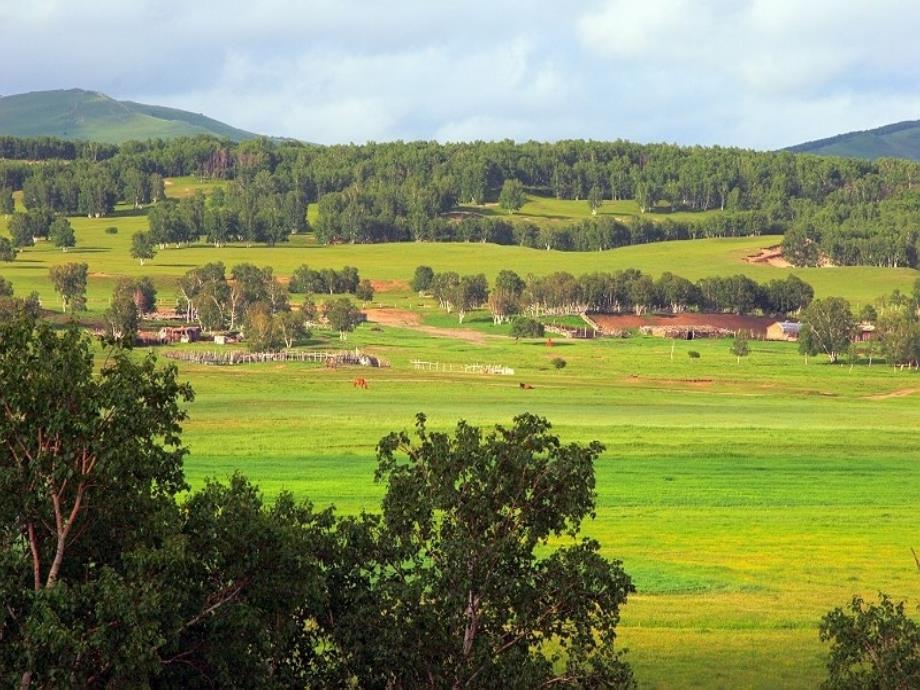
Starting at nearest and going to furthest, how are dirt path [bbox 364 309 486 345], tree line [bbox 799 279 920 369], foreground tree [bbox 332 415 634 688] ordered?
foreground tree [bbox 332 415 634 688] → tree line [bbox 799 279 920 369] → dirt path [bbox 364 309 486 345]

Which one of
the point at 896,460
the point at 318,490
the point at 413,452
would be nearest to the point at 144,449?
the point at 413,452

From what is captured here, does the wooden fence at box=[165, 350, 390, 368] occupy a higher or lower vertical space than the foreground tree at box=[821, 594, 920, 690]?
lower

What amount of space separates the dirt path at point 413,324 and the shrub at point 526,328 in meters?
3.99

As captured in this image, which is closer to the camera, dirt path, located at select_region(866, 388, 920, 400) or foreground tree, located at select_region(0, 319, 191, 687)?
foreground tree, located at select_region(0, 319, 191, 687)

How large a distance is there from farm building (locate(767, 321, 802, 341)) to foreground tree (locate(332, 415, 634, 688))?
536 feet

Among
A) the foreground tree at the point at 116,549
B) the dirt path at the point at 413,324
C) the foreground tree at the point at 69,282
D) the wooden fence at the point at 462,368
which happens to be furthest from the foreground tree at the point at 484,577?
the foreground tree at the point at 69,282

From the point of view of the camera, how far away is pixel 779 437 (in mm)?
90875

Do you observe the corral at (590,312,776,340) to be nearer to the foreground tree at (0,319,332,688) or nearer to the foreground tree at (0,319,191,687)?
the foreground tree at (0,319,332,688)

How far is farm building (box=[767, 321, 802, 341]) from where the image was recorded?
7328 inches

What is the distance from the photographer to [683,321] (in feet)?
642

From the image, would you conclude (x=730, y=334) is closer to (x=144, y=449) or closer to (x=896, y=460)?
(x=896, y=460)

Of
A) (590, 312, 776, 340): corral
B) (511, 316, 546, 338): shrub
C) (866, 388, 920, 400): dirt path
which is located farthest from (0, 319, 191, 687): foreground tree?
(590, 312, 776, 340): corral

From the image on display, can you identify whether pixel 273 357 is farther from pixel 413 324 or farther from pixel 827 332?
pixel 827 332

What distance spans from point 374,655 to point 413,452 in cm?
391
